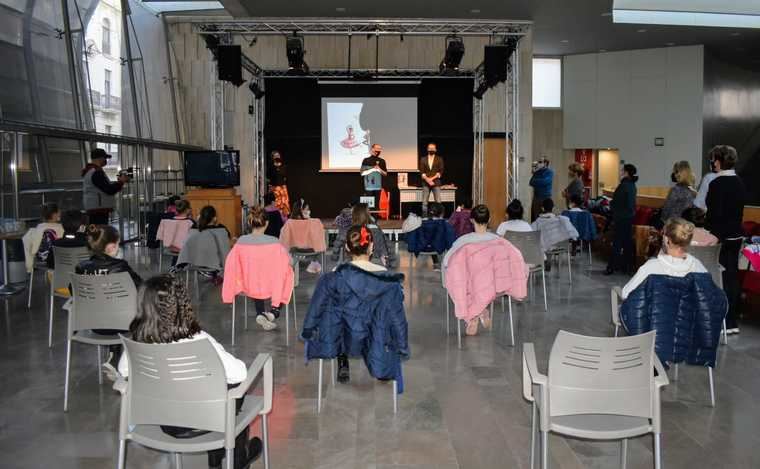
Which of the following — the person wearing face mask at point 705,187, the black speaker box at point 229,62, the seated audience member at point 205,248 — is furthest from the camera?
the black speaker box at point 229,62

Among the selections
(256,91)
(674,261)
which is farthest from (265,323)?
(256,91)

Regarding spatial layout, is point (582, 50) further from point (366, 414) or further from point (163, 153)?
point (366, 414)

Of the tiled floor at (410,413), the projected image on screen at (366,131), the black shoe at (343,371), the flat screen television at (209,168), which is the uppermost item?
the projected image on screen at (366,131)

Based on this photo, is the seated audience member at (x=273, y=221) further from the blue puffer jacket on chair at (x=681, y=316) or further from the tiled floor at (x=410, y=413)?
the blue puffer jacket on chair at (x=681, y=316)

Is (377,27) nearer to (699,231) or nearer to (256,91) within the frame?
(256,91)

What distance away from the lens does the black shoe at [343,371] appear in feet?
14.8

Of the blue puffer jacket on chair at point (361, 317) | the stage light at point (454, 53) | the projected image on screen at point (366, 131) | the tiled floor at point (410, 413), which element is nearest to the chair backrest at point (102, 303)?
the tiled floor at point (410, 413)

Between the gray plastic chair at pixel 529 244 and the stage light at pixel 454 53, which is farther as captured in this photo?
the stage light at pixel 454 53

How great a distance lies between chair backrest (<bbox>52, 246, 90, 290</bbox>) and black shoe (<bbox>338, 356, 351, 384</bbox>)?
214 cm

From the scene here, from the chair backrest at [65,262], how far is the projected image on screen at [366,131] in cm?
986

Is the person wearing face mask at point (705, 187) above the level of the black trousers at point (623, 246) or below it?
above

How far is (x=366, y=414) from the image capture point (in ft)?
12.9

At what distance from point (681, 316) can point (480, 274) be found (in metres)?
1.70

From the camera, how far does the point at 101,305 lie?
391cm
